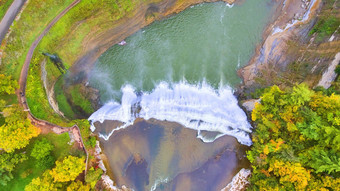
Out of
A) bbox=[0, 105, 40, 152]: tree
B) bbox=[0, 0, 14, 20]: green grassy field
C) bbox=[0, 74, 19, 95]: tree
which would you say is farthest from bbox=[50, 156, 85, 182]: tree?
bbox=[0, 0, 14, 20]: green grassy field

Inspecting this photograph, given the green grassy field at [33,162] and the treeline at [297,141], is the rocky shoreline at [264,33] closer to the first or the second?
the treeline at [297,141]

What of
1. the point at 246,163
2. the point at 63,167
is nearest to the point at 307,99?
the point at 246,163

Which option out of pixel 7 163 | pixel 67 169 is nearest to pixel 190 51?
pixel 67 169

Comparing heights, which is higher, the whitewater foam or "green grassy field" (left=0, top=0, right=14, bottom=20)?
"green grassy field" (left=0, top=0, right=14, bottom=20)

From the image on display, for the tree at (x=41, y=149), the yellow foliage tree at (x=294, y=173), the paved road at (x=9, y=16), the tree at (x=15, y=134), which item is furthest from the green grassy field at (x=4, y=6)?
the yellow foliage tree at (x=294, y=173)

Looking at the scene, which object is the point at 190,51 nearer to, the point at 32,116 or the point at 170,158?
the point at 170,158

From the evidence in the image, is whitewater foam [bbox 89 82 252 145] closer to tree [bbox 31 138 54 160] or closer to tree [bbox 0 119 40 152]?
tree [bbox 31 138 54 160]

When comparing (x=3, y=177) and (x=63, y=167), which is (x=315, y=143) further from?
(x=3, y=177)
